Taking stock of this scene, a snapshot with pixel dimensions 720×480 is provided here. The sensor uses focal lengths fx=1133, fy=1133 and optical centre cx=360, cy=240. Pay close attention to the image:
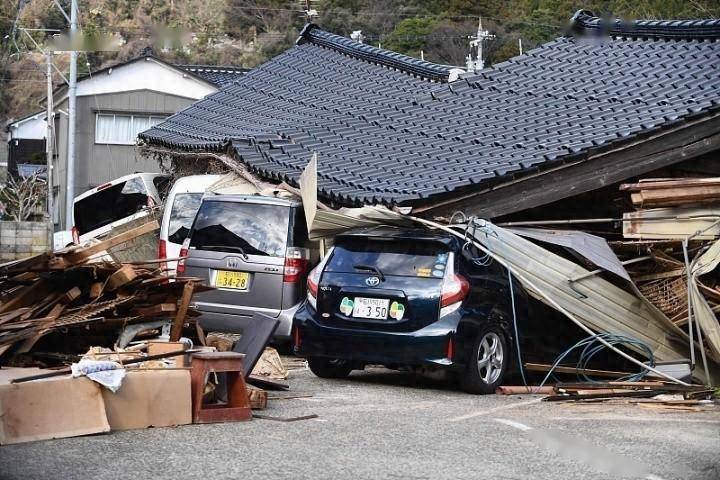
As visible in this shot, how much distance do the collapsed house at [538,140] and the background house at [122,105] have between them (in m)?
22.0

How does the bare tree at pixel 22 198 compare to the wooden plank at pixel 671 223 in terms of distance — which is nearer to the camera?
the wooden plank at pixel 671 223

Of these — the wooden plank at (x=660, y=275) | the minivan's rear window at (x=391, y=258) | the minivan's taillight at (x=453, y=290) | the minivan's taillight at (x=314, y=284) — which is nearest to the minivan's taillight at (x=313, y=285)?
the minivan's taillight at (x=314, y=284)

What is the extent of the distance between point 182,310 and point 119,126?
114ft

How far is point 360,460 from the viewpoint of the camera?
7.27m

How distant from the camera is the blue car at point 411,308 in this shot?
10.6m

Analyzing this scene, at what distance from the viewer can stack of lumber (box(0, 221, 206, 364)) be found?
9688 millimetres

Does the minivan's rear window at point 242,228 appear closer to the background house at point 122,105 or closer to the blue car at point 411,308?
the blue car at point 411,308

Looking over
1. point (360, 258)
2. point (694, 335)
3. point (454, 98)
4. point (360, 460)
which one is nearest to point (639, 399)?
point (694, 335)

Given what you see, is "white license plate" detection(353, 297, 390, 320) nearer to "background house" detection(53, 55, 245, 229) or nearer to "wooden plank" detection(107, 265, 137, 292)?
"wooden plank" detection(107, 265, 137, 292)

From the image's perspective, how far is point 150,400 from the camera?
8.27 metres

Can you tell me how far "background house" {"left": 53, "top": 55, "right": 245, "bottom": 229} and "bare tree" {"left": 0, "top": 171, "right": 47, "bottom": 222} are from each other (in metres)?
2.39

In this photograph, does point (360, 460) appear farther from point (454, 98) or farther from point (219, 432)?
point (454, 98)

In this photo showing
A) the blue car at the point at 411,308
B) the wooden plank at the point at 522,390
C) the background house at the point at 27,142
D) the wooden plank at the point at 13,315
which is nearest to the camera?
the wooden plank at the point at 13,315

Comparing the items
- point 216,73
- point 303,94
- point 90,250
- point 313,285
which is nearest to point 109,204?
point 303,94
